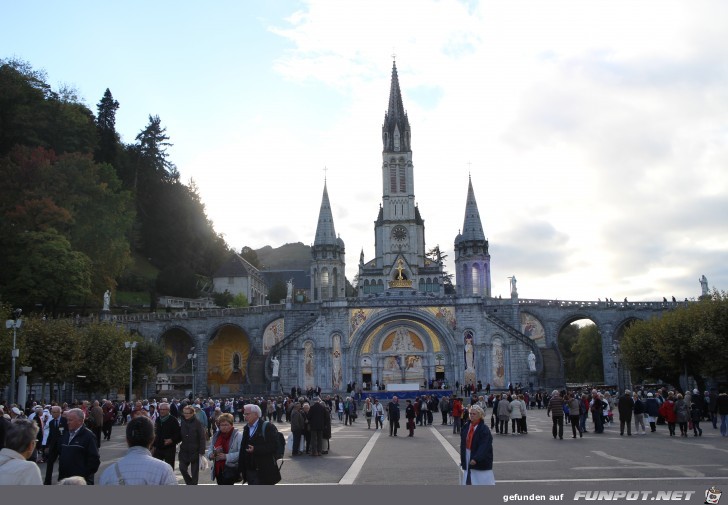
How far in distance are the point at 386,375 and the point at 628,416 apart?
3437 cm

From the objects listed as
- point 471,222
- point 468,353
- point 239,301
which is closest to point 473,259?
point 471,222

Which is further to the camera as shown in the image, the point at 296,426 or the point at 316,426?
the point at 296,426

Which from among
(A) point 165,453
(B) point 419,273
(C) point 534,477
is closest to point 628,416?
(C) point 534,477

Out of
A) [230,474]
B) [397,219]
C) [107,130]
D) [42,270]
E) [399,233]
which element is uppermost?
[107,130]

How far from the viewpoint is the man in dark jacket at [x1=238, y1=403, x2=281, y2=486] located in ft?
28.2

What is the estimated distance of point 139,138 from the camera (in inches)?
3221

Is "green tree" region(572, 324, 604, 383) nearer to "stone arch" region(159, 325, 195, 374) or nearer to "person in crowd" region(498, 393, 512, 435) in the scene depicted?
"stone arch" region(159, 325, 195, 374)

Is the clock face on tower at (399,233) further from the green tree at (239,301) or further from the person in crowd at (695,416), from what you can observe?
the person in crowd at (695,416)

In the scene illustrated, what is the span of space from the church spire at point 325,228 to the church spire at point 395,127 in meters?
12.6

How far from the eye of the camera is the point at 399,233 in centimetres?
8988

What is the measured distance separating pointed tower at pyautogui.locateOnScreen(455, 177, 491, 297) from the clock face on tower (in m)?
13.8

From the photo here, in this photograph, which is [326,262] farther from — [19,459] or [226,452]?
[19,459]

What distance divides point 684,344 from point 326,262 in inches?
1981

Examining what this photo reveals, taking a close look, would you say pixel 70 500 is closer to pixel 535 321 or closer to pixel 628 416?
pixel 628 416
